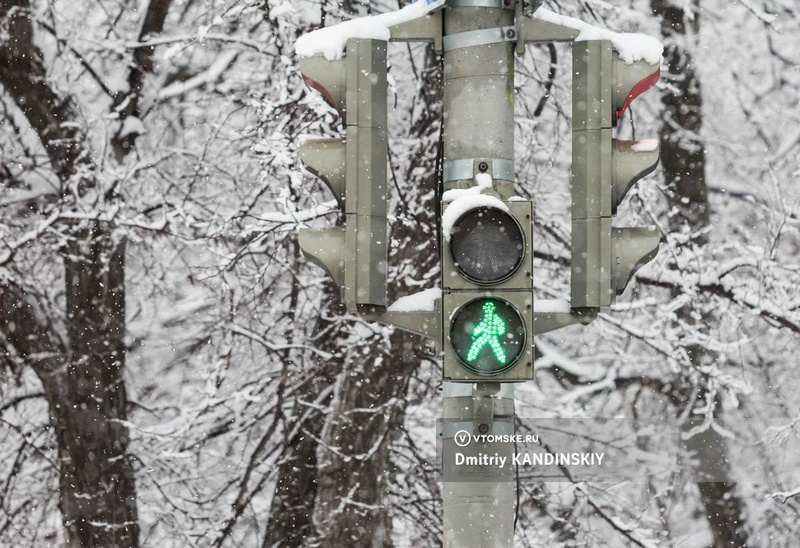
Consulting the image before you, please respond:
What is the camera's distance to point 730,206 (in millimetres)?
14164

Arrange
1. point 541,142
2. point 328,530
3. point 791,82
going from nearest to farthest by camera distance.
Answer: point 328,530, point 541,142, point 791,82

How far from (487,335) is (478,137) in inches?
28.5

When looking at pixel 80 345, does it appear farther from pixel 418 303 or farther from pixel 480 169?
pixel 480 169

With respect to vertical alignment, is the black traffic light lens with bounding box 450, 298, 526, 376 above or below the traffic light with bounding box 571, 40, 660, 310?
below

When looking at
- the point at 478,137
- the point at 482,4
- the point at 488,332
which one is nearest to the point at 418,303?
the point at 488,332

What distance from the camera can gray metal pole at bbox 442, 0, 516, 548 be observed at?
177 inches

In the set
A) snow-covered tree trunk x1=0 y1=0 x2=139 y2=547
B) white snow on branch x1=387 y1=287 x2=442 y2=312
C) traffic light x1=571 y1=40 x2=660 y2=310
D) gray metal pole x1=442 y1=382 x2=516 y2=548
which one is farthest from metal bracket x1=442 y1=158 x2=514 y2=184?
snow-covered tree trunk x1=0 y1=0 x2=139 y2=547

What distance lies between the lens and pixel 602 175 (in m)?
4.55

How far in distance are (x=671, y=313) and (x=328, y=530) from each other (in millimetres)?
3859

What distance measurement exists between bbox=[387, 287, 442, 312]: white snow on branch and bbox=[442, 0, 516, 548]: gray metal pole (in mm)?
284

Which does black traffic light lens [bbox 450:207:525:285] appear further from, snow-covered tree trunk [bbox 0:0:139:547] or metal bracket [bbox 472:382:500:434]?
snow-covered tree trunk [bbox 0:0:139:547]

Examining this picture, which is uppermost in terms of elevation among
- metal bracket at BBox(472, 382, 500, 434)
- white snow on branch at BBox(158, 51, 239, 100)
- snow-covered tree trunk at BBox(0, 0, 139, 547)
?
white snow on branch at BBox(158, 51, 239, 100)

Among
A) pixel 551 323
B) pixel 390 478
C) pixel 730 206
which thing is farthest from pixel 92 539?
pixel 551 323

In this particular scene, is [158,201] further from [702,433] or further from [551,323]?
[551,323]
